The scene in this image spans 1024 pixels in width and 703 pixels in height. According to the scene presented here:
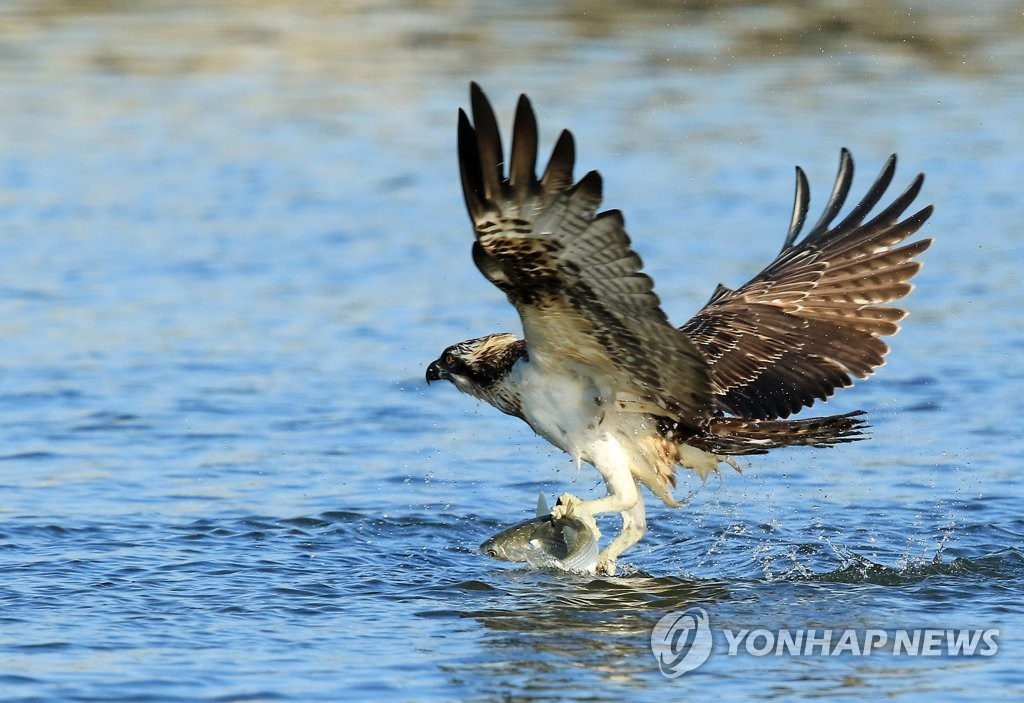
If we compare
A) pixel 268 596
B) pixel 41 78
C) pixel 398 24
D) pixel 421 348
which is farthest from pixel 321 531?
pixel 398 24

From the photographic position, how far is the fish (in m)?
7.60

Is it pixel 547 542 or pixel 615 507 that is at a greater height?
pixel 615 507

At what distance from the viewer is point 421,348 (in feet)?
37.9

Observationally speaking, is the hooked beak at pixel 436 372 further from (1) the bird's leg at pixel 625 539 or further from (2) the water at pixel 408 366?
(1) the bird's leg at pixel 625 539

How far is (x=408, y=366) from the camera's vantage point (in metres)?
11.2

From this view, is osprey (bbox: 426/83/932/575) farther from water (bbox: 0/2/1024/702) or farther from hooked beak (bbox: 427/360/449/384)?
water (bbox: 0/2/1024/702)

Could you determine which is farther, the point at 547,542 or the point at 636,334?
the point at 547,542

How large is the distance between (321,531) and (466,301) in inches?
168

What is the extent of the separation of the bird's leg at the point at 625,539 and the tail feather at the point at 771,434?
1.31 feet

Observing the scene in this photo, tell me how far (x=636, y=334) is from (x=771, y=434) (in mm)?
996

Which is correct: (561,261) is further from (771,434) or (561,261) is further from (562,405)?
(771,434)

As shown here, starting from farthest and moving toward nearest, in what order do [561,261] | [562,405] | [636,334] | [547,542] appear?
[547,542]
[562,405]
[636,334]
[561,261]

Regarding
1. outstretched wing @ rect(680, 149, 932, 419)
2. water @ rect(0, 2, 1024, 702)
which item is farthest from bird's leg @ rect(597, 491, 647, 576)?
outstretched wing @ rect(680, 149, 932, 419)

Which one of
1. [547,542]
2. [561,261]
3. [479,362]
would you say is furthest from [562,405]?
[561,261]
